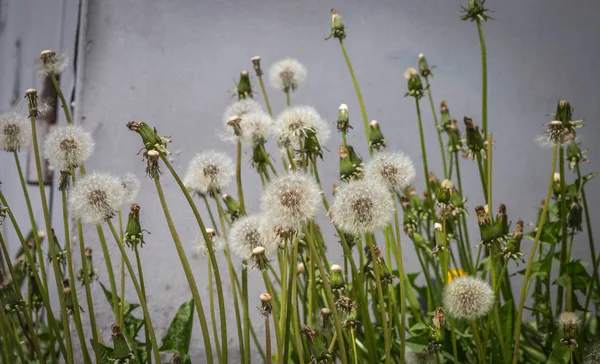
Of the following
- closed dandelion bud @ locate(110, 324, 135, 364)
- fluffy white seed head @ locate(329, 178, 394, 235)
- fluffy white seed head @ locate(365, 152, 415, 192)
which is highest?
fluffy white seed head @ locate(365, 152, 415, 192)

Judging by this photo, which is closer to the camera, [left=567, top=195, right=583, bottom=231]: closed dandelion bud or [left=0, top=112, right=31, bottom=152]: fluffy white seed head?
[left=0, top=112, right=31, bottom=152]: fluffy white seed head

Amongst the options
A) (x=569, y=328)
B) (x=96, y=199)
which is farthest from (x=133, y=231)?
(x=569, y=328)

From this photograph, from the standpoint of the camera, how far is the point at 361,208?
1.96ft

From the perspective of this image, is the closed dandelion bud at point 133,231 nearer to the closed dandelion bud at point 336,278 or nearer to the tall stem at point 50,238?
the tall stem at point 50,238

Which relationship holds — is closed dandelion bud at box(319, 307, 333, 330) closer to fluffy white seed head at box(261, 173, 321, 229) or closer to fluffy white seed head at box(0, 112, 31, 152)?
fluffy white seed head at box(261, 173, 321, 229)

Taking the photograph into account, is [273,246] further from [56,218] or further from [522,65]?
[522,65]

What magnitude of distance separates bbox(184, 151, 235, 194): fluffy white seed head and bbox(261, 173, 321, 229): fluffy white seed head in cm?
16

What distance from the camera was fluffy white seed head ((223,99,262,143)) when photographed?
2.34 ft

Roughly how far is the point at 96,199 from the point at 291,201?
0.72 ft

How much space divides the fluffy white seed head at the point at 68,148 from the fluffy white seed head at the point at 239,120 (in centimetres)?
17

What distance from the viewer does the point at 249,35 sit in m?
1.16

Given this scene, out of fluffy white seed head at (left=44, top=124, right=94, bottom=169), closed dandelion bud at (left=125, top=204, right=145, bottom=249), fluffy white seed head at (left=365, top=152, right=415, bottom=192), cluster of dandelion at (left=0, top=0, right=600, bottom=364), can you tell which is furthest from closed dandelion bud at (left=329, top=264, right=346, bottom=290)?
fluffy white seed head at (left=44, top=124, right=94, bottom=169)

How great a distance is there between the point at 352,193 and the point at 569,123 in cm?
26

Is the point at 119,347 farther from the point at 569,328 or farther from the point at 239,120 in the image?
the point at 569,328
